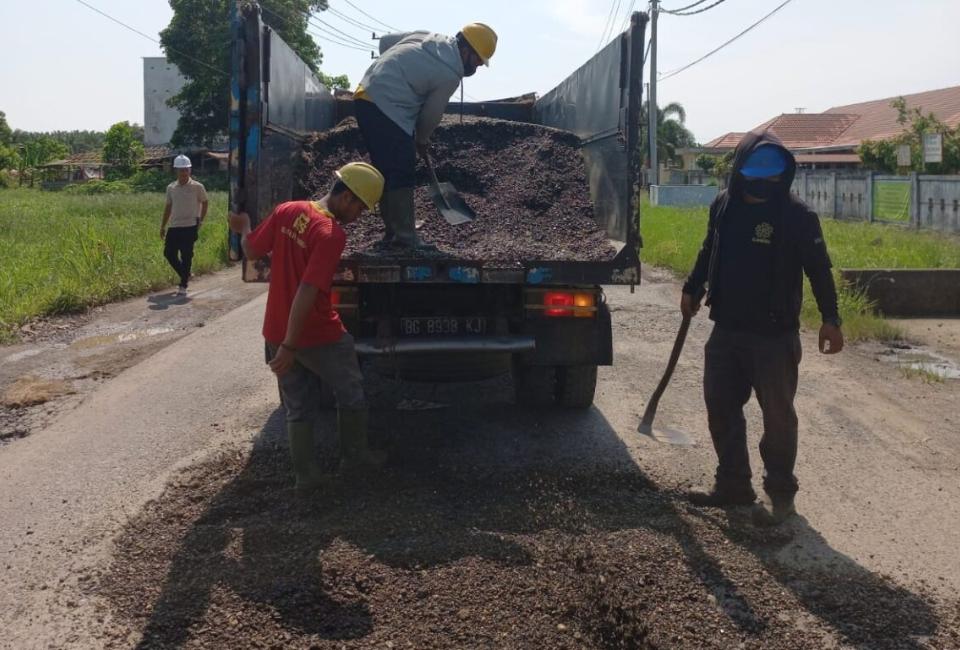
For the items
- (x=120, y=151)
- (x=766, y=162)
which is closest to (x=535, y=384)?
(x=766, y=162)

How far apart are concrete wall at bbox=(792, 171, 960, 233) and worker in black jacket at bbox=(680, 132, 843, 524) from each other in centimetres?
1391

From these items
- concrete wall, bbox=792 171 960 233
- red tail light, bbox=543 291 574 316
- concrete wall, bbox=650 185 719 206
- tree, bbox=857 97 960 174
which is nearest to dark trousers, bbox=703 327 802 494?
red tail light, bbox=543 291 574 316

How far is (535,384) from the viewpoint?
620cm

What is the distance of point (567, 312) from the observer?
553cm

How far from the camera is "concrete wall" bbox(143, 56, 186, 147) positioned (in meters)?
74.6

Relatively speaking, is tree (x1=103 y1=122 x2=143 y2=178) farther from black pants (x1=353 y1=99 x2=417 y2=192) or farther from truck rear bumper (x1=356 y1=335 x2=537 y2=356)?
truck rear bumper (x1=356 y1=335 x2=537 y2=356)

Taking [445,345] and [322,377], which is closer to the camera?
[322,377]

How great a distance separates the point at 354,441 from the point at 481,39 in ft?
8.94

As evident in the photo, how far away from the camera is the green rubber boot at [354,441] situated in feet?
15.4

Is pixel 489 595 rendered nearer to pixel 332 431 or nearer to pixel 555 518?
pixel 555 518

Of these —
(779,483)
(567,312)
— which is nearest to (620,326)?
(567,312)

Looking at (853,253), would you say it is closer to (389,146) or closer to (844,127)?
(389,146)

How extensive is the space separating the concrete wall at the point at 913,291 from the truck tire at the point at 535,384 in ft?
18.4

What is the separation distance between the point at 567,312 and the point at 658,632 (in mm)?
2550
